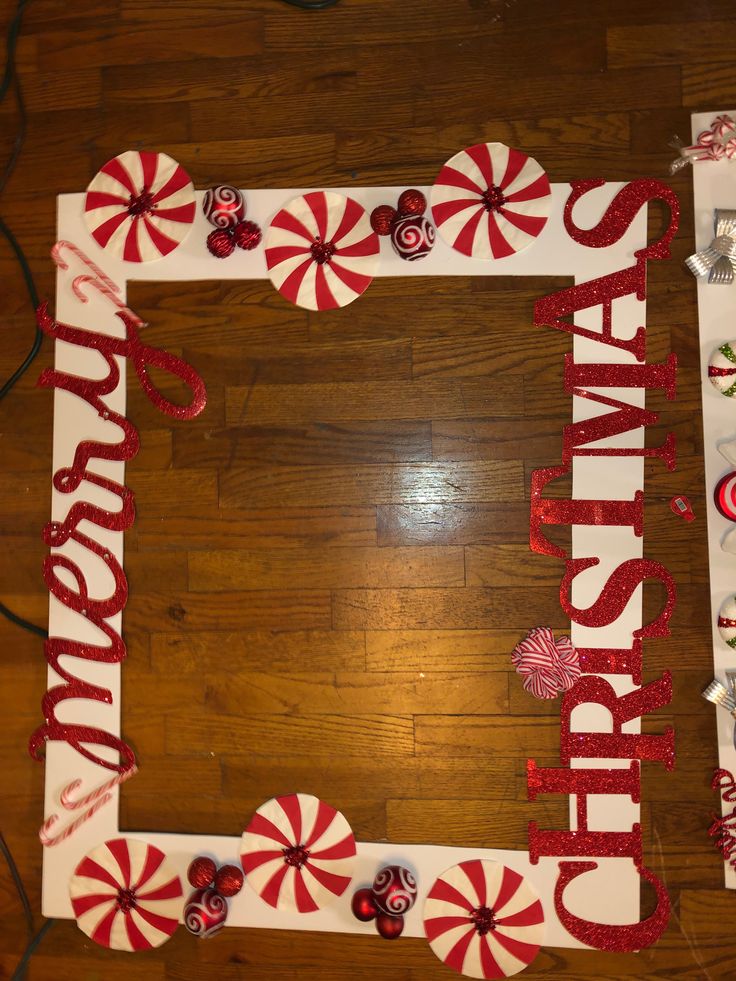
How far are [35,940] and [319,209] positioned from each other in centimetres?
212

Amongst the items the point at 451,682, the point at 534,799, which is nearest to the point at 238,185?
the point at 451,682

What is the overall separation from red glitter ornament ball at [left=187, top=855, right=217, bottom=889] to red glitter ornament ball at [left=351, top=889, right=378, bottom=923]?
370mm

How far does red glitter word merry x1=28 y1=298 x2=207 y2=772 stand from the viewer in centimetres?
177

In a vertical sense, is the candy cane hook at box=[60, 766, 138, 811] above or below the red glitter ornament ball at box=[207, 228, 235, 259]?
below

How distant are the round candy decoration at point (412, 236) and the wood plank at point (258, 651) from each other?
100 cm

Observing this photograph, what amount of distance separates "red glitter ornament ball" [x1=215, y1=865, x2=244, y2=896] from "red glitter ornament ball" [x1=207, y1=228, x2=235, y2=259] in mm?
1602

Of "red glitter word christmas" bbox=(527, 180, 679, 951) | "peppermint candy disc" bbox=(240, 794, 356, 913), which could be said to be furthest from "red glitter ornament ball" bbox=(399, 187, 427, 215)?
"peppermint candy disc" bbox=(240, 794, 356, 913)

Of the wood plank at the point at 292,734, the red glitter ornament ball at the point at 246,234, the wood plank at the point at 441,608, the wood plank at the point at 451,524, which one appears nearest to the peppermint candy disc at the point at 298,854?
the wood plank at the point at 292,734

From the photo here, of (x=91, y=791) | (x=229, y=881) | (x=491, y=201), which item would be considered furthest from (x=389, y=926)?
(x=491, y=201)

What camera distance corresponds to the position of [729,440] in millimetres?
1677

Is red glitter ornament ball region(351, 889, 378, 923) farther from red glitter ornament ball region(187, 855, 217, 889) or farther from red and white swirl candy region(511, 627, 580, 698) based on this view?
red and white swirl candy region(511, 627, 580, 698)

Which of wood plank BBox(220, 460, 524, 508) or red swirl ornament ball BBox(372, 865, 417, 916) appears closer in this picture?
red swirl ornament ball BBox(372, 865, 417, 916)

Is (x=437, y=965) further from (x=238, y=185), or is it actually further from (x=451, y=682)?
(x=238, y=185)

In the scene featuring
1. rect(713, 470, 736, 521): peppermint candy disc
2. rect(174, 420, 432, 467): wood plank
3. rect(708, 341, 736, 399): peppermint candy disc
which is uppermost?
rect(708, 341, 736, 399): peppermint candy disc
